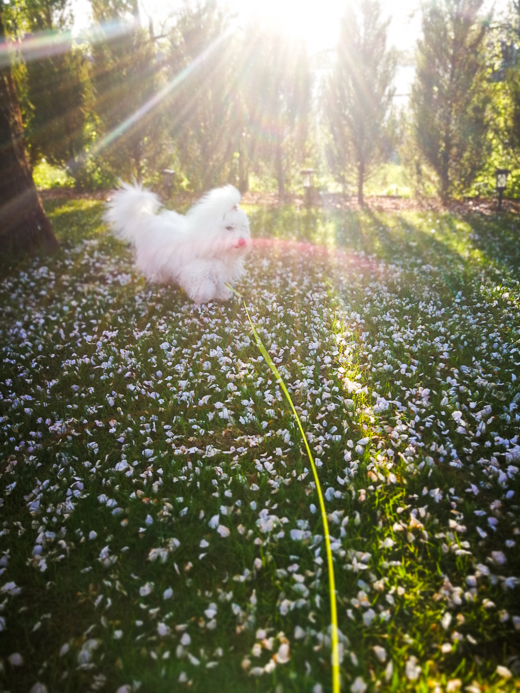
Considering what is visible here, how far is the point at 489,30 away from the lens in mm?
13406

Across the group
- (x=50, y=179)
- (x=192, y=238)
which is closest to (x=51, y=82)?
(x=50, y=179)

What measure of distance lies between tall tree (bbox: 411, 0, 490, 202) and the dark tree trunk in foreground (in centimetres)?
1232

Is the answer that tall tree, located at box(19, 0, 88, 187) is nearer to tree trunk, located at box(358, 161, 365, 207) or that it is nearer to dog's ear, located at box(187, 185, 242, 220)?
tree trunk, located at box(358, 161, 365, 207)

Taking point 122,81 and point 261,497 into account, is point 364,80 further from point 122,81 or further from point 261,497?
point 261,497

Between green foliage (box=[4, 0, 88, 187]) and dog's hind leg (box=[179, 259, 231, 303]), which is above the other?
green foliage (box=[4, 0, 88, 187])

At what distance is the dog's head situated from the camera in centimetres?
604

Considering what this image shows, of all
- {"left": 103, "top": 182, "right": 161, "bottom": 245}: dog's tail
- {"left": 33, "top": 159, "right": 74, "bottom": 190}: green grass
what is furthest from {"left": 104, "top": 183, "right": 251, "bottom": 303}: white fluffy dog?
{"left": 33, "top": 159, "right": 74, "bottom": 190}: green grass

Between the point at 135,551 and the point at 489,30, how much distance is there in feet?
57.3

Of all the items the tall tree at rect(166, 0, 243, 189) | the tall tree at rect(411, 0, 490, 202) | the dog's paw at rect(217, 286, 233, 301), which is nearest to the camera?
the dog's paw at rect(217, 286, 233, 301)

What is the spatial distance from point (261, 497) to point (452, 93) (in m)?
15.6

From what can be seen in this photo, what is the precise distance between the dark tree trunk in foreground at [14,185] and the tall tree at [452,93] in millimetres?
12325

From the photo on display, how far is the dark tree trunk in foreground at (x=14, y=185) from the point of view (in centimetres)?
830

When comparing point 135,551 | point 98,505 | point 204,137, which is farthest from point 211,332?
point 204,137

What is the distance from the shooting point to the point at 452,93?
45.7 ft
